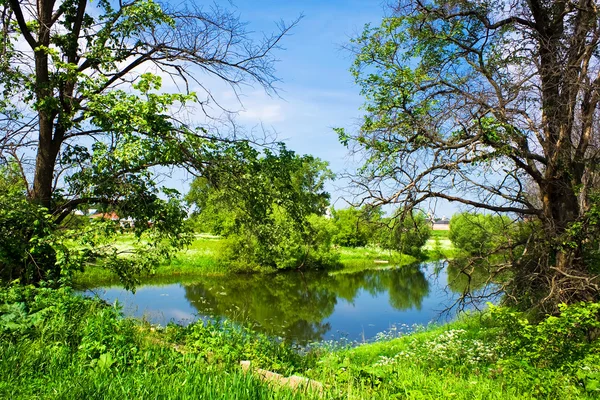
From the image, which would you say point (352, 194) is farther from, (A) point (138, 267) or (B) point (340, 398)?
(B) point (340, 398)

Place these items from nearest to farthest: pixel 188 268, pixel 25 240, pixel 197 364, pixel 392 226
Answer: pixel 197 364, pixel 25 240, pixel 392 226, pixel 188 268

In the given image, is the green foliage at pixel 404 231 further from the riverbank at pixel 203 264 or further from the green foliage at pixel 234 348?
the riverbank at pixel 203 264

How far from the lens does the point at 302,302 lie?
21766 mm

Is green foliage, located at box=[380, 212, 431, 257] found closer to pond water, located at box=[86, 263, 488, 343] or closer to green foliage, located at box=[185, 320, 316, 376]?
pond water, located at box=[86, 263, 488, 343]

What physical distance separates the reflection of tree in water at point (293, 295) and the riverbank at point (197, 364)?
7.90 meters

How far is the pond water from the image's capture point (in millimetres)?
16203

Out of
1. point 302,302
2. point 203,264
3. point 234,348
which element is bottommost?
point 302,302

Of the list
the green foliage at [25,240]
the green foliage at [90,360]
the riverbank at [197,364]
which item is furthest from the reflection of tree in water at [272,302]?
the green foliage at [90,360]

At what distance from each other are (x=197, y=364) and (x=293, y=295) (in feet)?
64.8

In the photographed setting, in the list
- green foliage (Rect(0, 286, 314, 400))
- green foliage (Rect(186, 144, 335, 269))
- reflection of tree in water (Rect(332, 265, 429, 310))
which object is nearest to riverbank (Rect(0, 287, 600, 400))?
green foliage (Rect(0, 286, 314, 400))

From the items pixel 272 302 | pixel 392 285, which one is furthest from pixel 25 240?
pixel 392 285

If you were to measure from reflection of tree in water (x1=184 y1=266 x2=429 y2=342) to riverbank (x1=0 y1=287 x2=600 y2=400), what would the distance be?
7.90 meters

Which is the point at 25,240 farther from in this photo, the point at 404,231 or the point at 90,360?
the point at 404,231

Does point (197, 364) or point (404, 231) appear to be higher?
point (404, 231)
